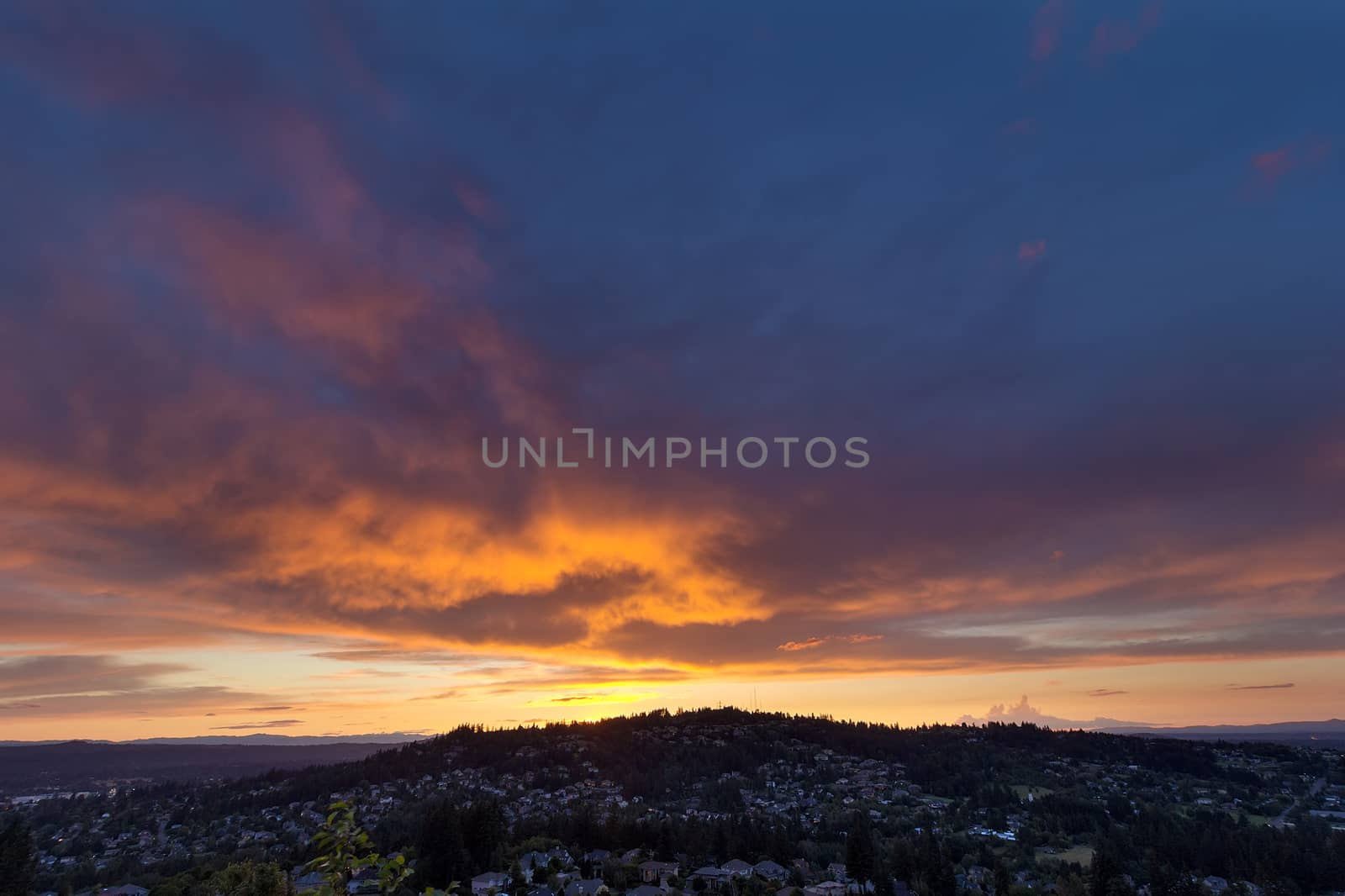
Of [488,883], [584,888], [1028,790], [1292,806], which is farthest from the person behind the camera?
[1028,790]

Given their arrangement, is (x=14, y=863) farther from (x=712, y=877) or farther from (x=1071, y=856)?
(x=1071, y=856)

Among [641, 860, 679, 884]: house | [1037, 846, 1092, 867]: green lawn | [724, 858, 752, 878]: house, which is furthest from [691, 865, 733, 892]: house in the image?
[1037, 846, 1092, 867]: green lawn

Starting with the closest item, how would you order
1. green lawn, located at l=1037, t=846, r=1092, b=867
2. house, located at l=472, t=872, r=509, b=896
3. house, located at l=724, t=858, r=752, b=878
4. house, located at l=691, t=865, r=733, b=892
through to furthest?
house, located at l=472, t=872, r=509, b=896 < house, located at l=691, t=865, r=733, b=892 < house, located at l=724, t=858, r=752, b=878 < green lawn, located at l=1037, t=846, r=1092, b=867

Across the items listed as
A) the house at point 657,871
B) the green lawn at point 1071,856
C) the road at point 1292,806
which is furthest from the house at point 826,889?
the road at point 1292,806

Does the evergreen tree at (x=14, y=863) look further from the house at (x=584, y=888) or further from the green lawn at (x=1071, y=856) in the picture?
the green lawn at (x=1071, y=856)

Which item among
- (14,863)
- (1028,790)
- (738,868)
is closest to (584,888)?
(738,868)

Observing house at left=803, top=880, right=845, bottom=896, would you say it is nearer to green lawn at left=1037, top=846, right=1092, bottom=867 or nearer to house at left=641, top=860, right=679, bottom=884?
house at left=641, top=860, right=679, bottom=884

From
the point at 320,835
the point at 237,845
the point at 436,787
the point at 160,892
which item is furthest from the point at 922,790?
the point at 320,835
